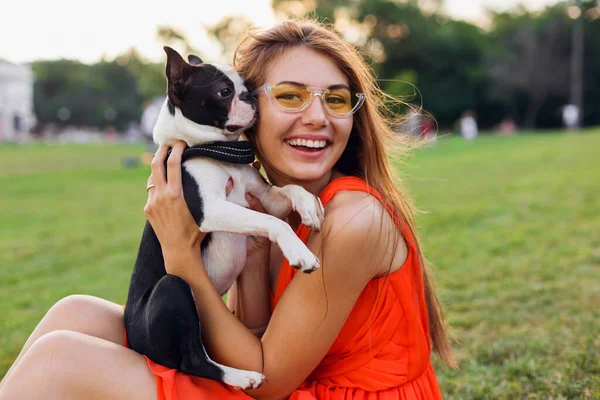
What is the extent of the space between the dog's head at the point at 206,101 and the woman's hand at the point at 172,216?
0.17 meters

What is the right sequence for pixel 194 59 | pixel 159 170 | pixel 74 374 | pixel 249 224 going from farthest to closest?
1. pixel 194 59
2. pixel 159 170
3. pixel 249 224
4. pixel 74 374

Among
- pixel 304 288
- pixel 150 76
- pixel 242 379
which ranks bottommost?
pixel 242 379

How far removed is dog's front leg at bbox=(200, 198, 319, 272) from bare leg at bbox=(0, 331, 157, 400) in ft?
1.87

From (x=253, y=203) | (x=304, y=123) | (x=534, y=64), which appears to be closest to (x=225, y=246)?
(x=253, y=203)

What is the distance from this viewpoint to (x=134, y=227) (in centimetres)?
880

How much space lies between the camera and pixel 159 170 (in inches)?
93.6

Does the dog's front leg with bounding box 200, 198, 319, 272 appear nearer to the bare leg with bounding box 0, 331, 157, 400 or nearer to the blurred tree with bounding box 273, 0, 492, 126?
the bare leg with bounding box 0, 331, 157, 400

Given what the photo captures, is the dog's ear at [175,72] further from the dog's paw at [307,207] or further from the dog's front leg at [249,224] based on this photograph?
the dog's paw at [307,207]

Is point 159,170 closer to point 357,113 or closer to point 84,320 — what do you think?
point 84,320

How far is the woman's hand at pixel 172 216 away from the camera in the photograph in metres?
2.22

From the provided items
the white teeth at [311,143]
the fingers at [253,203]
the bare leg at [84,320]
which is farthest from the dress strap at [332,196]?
the bare leg at [84,320]

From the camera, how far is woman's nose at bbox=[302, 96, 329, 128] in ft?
7.59

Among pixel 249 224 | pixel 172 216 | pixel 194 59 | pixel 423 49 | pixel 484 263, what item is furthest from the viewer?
pixel 423 49

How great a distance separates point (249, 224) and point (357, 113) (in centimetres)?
76
